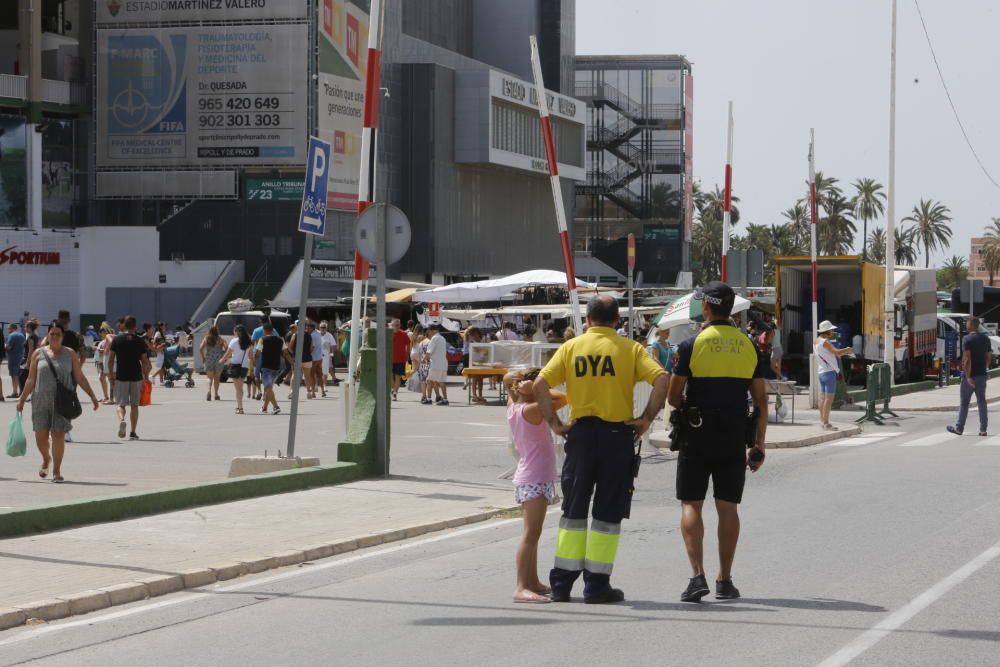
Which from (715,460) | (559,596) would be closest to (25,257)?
(559,596)

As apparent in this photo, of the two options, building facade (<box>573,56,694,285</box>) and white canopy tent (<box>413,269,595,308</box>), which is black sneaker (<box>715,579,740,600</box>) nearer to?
white canopy tent (<box>413,269,595,308</box>)

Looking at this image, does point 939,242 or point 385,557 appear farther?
point 939,242

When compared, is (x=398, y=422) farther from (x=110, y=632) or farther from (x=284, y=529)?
(x=110, y=632)

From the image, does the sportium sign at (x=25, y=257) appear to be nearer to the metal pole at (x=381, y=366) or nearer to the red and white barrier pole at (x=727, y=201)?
the red and white barrier pole at (x=727, y=201)

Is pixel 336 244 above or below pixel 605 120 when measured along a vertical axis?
below

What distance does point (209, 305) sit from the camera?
68.5 m

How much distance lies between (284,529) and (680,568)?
3.44m

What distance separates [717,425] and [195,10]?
204ft

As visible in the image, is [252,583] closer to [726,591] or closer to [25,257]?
[726,591]

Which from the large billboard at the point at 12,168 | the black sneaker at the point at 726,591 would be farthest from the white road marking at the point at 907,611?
the large billboard at the point at 12,168

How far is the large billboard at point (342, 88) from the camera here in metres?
65.1

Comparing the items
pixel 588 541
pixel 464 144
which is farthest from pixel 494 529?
pixel 464 144

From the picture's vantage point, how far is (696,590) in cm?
848

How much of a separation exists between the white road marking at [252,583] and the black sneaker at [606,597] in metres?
2.34
